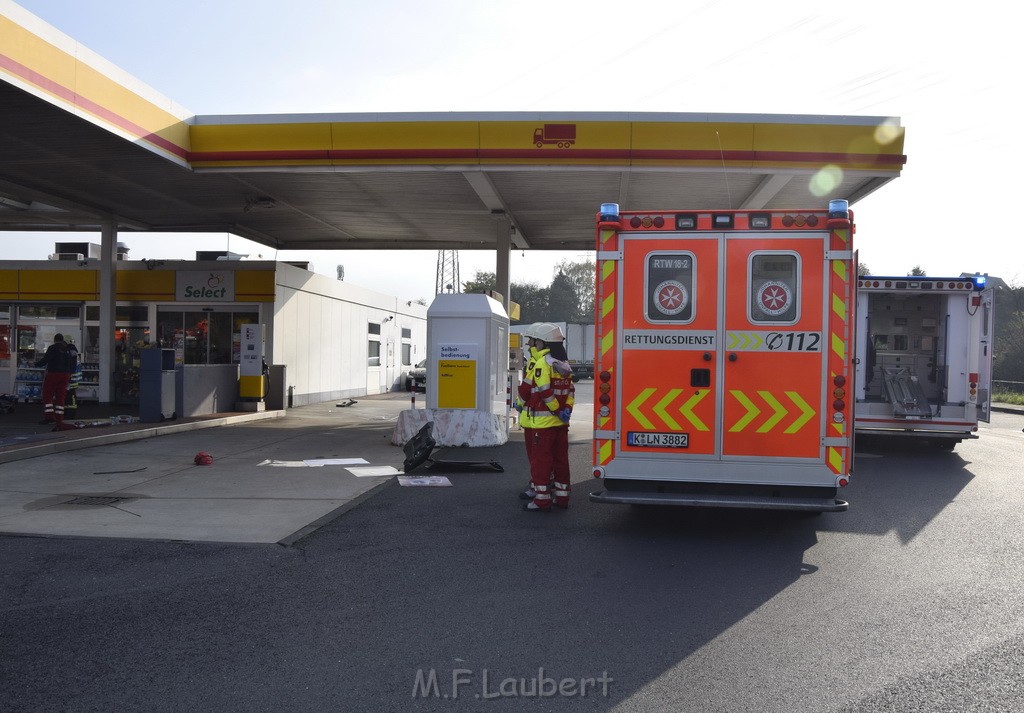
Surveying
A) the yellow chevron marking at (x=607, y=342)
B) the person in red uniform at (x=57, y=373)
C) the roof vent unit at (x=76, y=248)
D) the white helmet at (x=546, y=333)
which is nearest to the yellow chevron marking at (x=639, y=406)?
the yellow chevron marking at (x=607, y=342)

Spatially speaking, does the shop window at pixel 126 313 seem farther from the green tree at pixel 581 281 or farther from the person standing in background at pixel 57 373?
the green tree at pixel 581 281

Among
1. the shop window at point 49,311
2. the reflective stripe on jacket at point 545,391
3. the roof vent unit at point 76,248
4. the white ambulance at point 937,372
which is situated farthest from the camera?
the roof vent unit at point 76,248

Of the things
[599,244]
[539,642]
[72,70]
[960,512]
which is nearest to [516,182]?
[72,70]

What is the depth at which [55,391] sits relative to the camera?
14.5 m

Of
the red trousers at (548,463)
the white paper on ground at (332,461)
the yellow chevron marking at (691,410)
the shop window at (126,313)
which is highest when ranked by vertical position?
the shop window at (126,313)

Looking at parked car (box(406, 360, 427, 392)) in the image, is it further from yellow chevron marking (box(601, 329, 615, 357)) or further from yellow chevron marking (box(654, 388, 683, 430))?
yellow chevron marking (box(654, 388, 683, 430))

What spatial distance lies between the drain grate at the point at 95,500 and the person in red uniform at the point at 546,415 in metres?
4.35

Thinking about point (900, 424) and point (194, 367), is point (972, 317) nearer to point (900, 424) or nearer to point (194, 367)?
point (900, 424)

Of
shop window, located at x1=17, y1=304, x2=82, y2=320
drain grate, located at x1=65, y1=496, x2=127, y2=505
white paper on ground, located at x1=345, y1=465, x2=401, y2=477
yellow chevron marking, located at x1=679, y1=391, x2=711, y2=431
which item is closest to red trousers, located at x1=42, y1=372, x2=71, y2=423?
drain grate, located at x1=65, y1=496, x2=127, y2=505

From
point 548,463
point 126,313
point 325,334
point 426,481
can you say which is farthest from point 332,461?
point 325,334

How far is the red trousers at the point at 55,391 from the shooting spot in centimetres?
1428

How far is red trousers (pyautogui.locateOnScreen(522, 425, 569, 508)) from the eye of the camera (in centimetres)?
806

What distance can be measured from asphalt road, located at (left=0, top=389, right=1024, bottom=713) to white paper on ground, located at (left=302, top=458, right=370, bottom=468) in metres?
3.84

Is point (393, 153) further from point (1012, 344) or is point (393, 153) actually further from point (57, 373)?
point (1012, 344)
